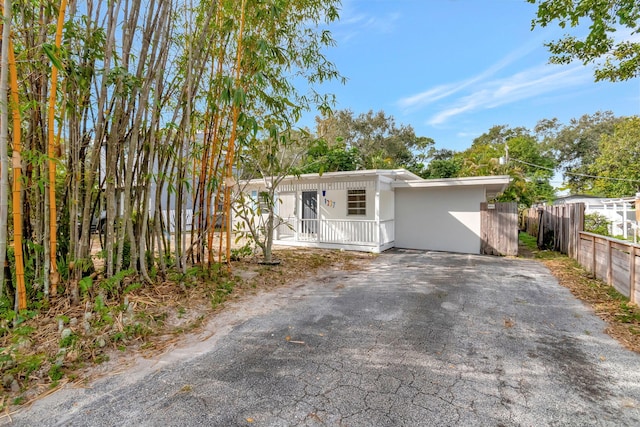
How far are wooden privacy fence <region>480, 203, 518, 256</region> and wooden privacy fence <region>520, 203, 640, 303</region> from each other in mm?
1122

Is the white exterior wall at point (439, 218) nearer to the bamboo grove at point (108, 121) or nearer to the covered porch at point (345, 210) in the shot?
the covered porch at point (345, 210)

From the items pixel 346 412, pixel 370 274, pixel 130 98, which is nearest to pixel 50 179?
pixel 130 98

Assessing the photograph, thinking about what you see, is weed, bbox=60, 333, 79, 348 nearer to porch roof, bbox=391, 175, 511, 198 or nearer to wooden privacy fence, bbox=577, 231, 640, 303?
wooden privacy fence, bbox=577, 231, 640, 303

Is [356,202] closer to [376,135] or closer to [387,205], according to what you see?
[387,205]

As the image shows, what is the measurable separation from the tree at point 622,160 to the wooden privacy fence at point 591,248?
44.7ft

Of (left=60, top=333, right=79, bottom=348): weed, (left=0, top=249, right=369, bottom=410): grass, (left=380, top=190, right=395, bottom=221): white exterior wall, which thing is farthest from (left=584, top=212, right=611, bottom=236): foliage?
(left=60, top=333, right=79, bottom=348): weed

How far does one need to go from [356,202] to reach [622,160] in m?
19.1

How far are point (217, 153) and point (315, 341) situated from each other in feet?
9.82

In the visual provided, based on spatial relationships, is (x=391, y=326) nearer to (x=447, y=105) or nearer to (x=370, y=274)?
(x=370, y=274)

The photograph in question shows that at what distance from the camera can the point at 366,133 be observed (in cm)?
2211

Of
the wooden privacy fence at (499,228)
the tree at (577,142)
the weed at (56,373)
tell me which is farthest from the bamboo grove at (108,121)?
the tree at (577,142)

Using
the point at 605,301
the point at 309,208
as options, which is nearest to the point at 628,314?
the point at 605,301

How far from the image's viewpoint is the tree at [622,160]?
17.0m

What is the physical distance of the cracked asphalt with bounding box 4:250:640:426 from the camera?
171 centimetres
